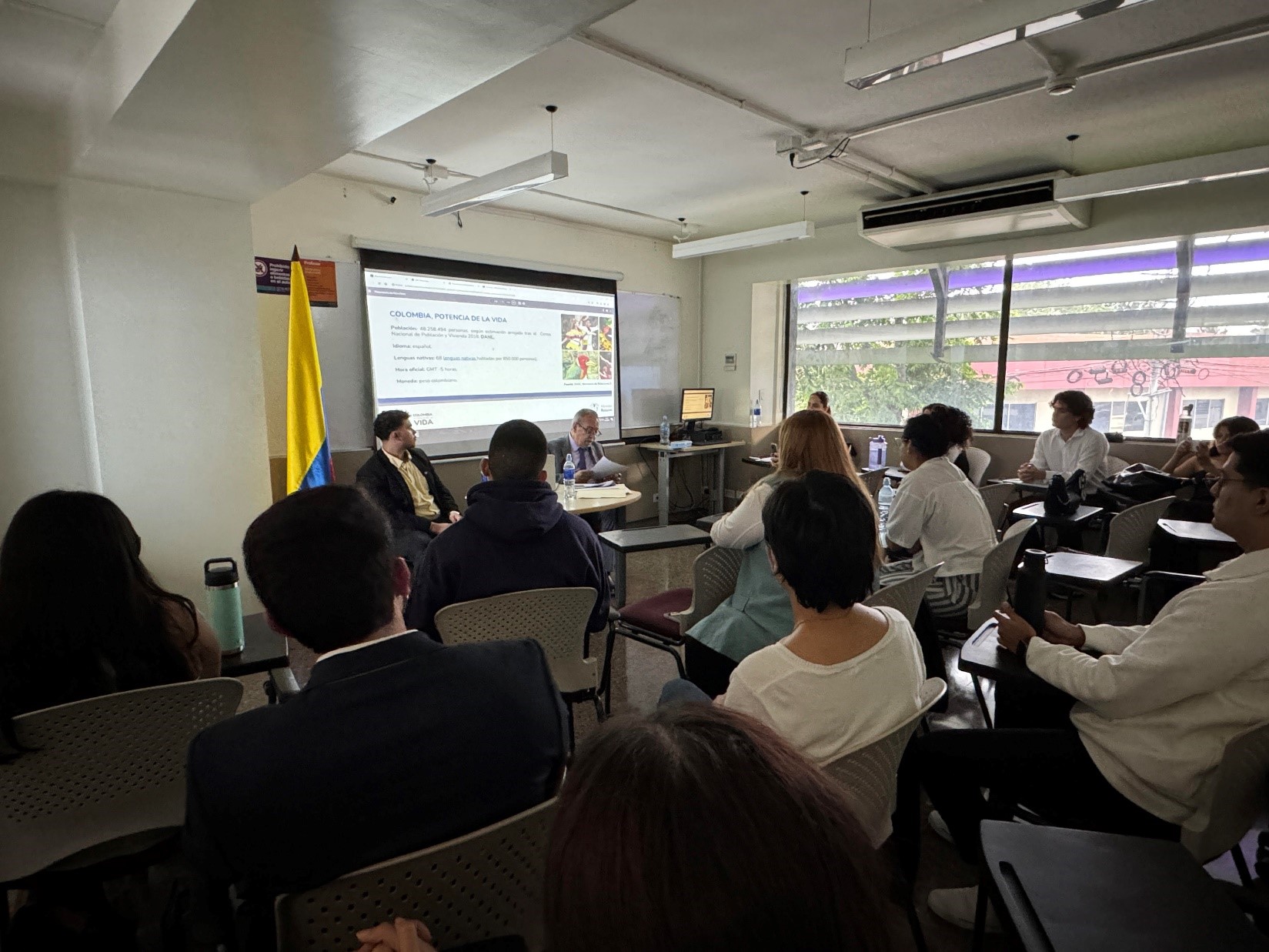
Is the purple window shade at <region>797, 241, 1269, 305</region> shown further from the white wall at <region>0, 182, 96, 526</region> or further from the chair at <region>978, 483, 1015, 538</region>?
the white wall at <region>0, 182, 96, 526</region>

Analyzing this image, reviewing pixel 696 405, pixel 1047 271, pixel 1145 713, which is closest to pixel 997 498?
pixel 1047 271

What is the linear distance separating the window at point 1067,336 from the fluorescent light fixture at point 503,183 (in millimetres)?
4000

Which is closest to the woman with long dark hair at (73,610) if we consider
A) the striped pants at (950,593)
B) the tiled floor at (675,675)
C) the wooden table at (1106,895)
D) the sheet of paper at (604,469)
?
the tiled floor at (675,675)

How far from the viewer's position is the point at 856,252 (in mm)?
6406

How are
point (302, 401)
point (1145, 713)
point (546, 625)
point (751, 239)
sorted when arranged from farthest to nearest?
point (751, 239), point (302, 401), point (546, 625), point (1145, 713)

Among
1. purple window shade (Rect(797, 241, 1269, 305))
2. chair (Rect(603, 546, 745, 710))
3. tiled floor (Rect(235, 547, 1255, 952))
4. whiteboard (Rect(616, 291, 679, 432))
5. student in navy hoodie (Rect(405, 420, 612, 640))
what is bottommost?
tiled floor (Rect(235, 547, 1255, 952))

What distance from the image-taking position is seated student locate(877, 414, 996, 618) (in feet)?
9.04

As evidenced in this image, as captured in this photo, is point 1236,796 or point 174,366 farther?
point 174,366

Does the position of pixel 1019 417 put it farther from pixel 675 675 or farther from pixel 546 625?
pixel 546 625

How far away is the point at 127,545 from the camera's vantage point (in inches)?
59.4

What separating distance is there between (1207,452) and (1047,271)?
2063 mm

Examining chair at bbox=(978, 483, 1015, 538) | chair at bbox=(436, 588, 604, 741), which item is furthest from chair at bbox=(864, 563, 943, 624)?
chair at bbox=(978, 483, 1015, 538)

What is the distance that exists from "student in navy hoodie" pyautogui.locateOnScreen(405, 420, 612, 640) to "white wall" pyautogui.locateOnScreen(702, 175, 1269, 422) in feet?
16.8

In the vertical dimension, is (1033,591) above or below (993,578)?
above
